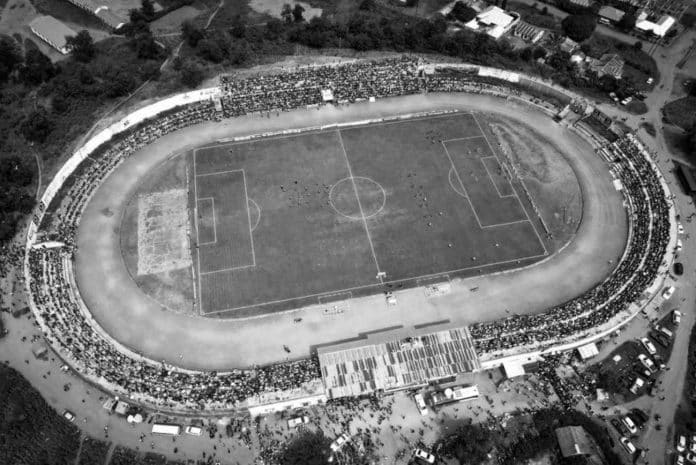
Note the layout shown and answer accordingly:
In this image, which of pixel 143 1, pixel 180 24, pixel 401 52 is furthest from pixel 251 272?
pixel 143 1

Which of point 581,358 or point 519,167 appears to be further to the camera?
point 519,167

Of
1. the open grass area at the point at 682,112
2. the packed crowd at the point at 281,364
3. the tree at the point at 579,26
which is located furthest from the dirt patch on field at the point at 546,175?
the tree at the point at 579,26

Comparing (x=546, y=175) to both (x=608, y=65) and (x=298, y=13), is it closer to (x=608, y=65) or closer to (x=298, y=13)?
(x=608, y=65)

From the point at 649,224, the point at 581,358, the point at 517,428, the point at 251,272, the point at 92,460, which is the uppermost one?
the point at 649,224

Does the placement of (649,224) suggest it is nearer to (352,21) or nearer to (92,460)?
(352,21)

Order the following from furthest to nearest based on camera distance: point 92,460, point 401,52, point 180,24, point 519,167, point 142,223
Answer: point 180,24 → point 401,52 → point 519,167 → point 142,223 → point 92,460

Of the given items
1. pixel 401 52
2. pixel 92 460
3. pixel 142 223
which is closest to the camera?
pixel 92 460

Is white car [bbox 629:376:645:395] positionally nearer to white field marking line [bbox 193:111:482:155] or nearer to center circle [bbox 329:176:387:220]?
center circle [bbox 329:176:387:220]
